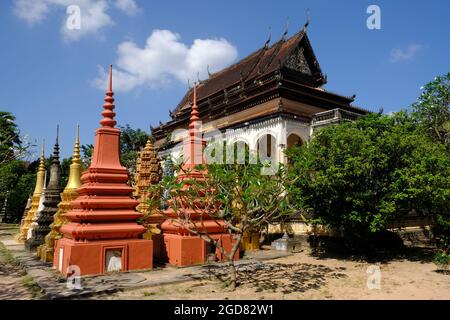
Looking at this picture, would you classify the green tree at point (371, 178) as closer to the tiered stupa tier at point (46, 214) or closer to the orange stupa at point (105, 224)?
the orange stupa at point (105, 224)

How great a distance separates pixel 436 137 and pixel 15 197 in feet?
122

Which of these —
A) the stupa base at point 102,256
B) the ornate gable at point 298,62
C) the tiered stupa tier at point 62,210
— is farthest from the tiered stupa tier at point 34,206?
the ornate gable at point 298,62

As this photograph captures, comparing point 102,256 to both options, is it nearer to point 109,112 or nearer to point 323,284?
point 109,112

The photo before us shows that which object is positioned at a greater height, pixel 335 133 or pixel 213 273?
pixel 335 133

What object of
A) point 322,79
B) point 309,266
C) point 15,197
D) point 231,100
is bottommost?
point 309,266

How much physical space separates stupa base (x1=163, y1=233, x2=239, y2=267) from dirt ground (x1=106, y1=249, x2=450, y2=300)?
1.86m

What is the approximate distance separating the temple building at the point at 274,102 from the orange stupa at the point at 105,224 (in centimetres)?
1327

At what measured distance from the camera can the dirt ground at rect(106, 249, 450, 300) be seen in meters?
7.74

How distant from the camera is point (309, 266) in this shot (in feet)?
38.4

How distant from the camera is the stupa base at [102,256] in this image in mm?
9320

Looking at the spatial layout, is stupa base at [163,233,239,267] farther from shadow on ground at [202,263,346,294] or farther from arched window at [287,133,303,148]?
arched window at [287,133,303,148]
